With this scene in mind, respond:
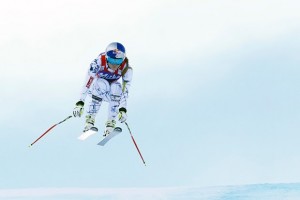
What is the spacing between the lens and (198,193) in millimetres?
22219

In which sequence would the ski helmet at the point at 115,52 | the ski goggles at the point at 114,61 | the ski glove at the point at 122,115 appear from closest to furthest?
1. the ski helmet at the point at 115,52
2. the ski goggles at the point at 114,61
3. the ski glove at the point at 122,115

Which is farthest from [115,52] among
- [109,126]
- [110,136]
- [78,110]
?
[110,136]

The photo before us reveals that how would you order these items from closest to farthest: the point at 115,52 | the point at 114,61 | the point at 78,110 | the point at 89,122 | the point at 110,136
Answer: the point at 115,52 < the point at 114,61 < the point at 78,110 < the point at 110,136 < the point at 89,122

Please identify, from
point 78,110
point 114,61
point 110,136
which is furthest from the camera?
point 110,136

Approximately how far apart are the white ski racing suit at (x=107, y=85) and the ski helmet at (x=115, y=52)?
0.35 meters

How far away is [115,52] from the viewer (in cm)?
1400

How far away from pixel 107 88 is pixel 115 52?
3.88ft

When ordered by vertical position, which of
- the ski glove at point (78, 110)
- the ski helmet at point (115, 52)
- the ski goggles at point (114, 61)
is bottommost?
the ski glove at point (78, 110)

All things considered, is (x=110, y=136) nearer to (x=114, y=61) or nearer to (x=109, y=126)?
(x=109, y=126)

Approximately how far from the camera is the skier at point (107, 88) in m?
14.4

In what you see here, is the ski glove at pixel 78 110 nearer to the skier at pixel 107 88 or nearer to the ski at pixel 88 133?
the skier at pixel 107 88

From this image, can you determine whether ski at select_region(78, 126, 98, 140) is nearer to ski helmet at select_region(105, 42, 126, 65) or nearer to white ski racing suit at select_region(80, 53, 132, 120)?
white ski racing suit at select_region(80, 53, 132, 120)

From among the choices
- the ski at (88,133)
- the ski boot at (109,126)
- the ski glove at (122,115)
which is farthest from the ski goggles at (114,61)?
the ski at (88,133)

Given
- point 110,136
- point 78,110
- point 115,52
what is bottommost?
point 110,136
